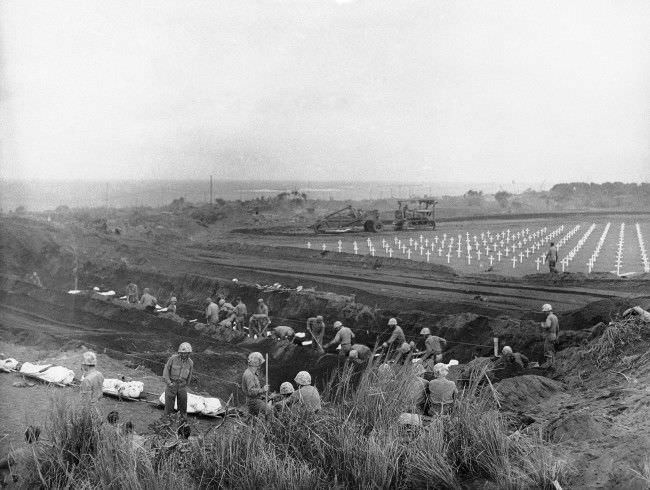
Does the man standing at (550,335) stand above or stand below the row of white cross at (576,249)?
below

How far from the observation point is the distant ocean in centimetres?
1808

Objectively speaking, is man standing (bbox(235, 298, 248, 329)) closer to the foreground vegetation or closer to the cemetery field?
the cemetery field

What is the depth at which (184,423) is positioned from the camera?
25.9ft

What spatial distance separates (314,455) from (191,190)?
47035 mm

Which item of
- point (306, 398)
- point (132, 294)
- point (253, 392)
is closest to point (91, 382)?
point (253, 392)

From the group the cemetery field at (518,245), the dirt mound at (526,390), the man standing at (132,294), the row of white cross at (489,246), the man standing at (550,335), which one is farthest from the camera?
the man standing at (132,294)

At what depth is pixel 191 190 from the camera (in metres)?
51.5

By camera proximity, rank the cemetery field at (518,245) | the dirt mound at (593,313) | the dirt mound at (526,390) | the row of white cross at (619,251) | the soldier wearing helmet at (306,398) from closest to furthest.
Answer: the soldier wearing helmet at (306,398)
the dirt mound at (526,390)
the dirt mound at (593,313)
the row of white cross at (619,251)
the cemetery field at (518,245)

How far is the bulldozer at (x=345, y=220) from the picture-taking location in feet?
92.7

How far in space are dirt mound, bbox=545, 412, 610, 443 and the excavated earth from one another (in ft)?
0.06

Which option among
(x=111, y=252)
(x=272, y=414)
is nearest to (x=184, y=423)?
(x=272, y=414)

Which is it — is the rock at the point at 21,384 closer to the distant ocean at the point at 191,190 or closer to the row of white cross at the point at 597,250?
the distant ocean at the point at 191,190

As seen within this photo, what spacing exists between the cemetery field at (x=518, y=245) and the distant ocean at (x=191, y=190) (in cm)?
140

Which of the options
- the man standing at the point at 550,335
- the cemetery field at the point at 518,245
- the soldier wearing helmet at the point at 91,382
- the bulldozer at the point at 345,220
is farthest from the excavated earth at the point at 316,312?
the bulldozer at the point at 345,220
